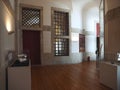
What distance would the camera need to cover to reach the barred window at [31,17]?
8.12 meters

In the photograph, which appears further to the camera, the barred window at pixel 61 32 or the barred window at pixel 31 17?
the barred window at pixel 61 32

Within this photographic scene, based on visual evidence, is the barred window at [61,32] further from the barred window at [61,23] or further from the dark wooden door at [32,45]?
the dark wooden door at [32,45]

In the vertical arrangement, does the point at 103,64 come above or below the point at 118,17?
below

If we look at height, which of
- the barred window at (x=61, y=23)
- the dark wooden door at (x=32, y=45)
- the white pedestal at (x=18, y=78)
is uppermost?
the barred window at (x=61, y=23)

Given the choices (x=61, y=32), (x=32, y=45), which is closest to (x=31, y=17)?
(x=32, y=45)

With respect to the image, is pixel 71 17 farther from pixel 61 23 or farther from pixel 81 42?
pixel 81 42

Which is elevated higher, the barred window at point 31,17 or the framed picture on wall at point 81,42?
the barred window at point 31,17

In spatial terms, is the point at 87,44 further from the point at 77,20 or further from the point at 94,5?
the point at 94,5

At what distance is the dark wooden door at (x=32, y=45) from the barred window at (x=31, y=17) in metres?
0.44

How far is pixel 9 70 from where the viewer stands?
3.03m

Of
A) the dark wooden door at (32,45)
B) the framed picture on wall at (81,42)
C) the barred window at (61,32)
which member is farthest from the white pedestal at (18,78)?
the framed picture on wall at (81,42)

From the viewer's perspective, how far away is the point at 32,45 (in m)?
8.42

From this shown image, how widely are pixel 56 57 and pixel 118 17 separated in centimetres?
517

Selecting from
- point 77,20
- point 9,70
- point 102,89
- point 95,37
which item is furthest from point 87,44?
point 9,70
